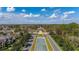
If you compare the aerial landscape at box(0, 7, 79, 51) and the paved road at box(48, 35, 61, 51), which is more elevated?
the aerial landscape at box(0, 7, 79, 51)

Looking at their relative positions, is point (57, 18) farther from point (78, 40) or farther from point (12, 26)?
point (12, 26)

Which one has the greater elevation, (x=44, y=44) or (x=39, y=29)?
(x=39, y=29)

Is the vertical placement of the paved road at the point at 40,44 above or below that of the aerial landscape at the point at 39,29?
below

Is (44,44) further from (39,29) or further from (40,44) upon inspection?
(39,29)

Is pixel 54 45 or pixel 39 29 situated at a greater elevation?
pixel 39 29

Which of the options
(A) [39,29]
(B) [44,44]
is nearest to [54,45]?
(B) [44,44]

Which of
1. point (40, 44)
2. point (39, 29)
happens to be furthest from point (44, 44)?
point (39, 29)

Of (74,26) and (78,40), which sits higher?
(74,26)

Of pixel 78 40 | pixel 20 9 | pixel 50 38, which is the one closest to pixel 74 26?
pixel 78 40
